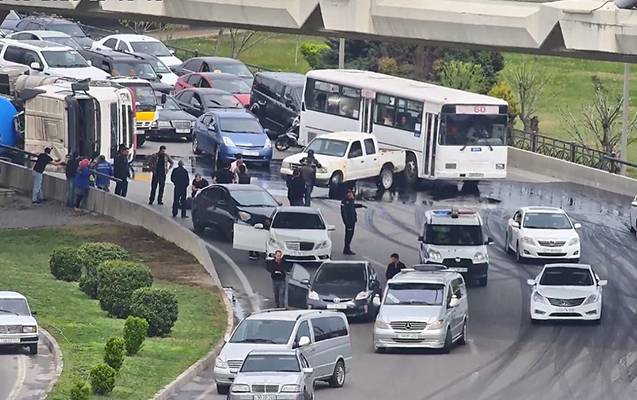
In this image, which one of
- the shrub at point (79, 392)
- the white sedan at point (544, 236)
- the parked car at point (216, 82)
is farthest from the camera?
the parked car at point (216, 82)

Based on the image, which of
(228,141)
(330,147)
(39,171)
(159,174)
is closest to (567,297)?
(159,174)

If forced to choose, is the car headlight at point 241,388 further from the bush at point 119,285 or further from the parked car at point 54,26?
the parked car at point 54,26

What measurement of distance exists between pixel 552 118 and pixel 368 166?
97.9 ft

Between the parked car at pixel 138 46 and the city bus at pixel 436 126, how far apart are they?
20.2m

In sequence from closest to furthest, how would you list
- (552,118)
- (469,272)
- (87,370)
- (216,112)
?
(87,370)
(469,272)
(216,112)
(552,118)

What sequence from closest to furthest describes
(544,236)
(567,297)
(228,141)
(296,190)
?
1. (567,297)
2. (544,236)
3. (296,190)
4. (228,141)

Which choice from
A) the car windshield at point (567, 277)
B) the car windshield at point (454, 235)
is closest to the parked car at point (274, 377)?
the car windshield at point (567, 277)

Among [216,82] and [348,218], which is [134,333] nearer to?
[348,218]

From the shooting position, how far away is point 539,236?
46.2 m

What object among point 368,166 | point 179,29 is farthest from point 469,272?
point 179,29

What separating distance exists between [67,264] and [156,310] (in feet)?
21.7

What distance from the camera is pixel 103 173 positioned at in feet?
170

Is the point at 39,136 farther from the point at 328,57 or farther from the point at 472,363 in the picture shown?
the point at 328,57

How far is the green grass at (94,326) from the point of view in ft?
104
